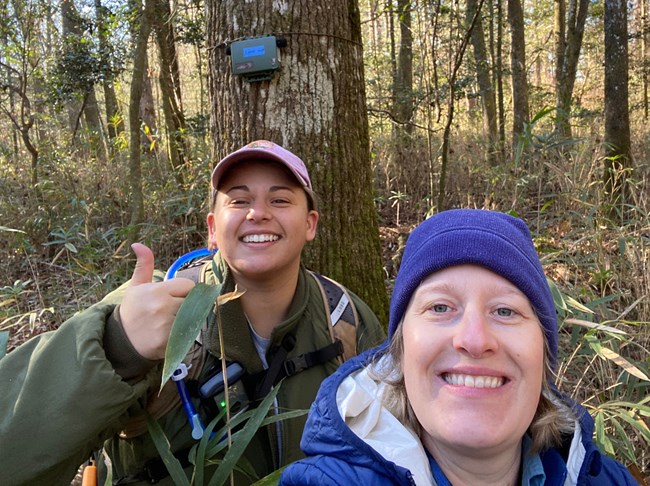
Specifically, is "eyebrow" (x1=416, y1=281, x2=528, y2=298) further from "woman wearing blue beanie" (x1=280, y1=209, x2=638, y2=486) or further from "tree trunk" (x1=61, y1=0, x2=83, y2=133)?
"tree trunk" (x1=61, y1=0, x2=83, y2=133)

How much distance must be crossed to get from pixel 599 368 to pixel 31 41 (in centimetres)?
783

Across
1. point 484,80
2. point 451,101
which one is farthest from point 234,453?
point 484,80

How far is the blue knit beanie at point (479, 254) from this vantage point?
4.01ft

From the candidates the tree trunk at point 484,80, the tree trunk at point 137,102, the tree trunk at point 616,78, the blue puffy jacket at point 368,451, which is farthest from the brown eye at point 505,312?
the tree trunk at point 484,80

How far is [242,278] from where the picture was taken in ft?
6.67

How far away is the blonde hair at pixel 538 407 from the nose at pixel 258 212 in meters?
0.75

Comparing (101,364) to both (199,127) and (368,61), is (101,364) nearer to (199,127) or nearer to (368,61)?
(199,127)

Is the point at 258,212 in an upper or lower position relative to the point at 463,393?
upper

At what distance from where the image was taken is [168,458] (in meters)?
1.54

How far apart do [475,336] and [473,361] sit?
0.19 feet

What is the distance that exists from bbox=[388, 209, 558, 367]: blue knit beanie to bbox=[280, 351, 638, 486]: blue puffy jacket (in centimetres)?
22

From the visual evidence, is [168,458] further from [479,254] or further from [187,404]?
[479,254]

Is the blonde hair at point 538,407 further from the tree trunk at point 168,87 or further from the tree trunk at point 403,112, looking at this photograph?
the tree trunk at point 168,87

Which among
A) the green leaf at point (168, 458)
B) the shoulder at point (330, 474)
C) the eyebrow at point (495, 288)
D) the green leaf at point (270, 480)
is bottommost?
the green leaf at point (270, 480)
